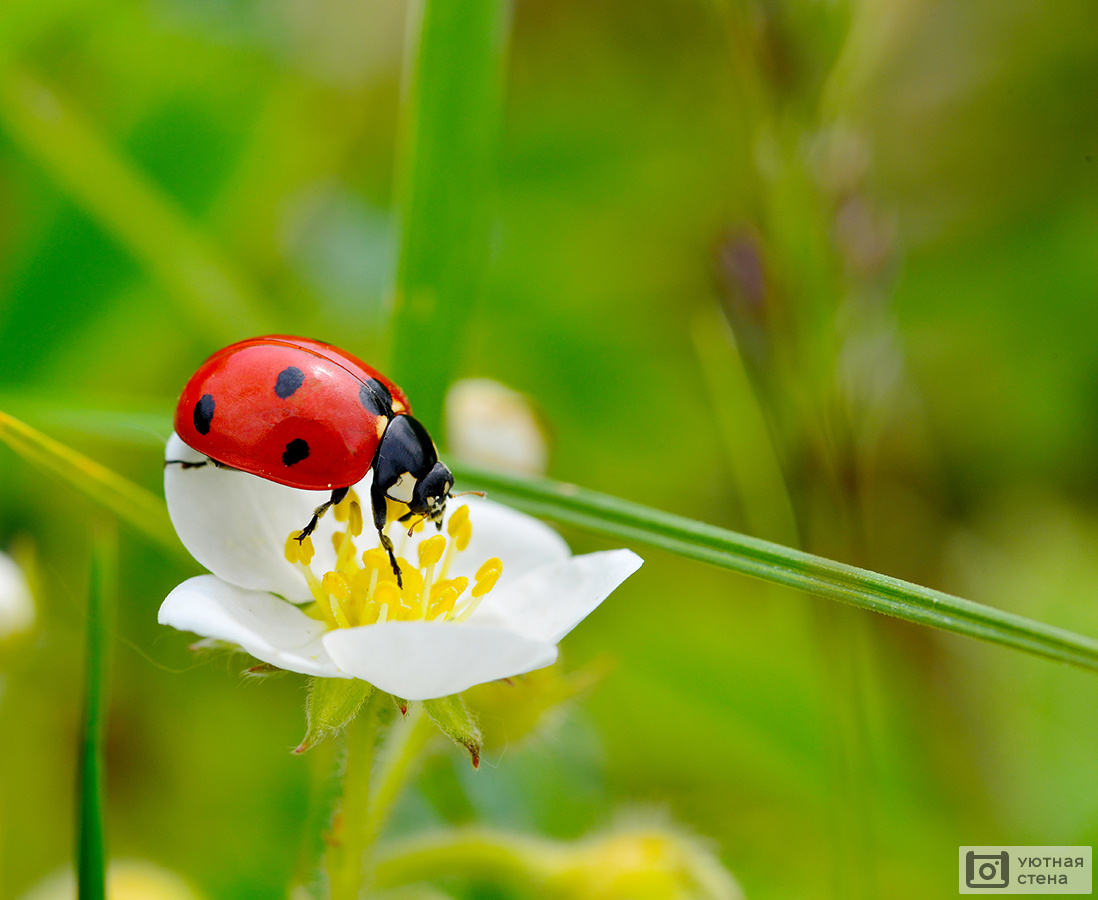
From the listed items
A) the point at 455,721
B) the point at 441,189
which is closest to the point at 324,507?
the point at 455,721

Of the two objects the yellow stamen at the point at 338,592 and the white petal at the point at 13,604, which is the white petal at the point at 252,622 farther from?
the white petal at the point at 13,604

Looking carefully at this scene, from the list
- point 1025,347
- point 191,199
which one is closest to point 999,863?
point 1025,347

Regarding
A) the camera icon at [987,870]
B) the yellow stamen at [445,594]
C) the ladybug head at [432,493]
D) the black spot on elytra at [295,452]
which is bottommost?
the camera icon at [987,870]

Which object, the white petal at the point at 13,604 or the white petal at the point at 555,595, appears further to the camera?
the white petal at the point at 13,604

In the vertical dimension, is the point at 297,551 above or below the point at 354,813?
above

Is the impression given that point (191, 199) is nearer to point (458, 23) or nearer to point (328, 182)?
point (328, 182)

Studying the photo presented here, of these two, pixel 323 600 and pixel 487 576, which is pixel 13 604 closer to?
pixel 323 600

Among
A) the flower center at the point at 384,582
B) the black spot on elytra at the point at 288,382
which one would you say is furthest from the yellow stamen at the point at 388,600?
the black spot on elytra at the point at 288,382
